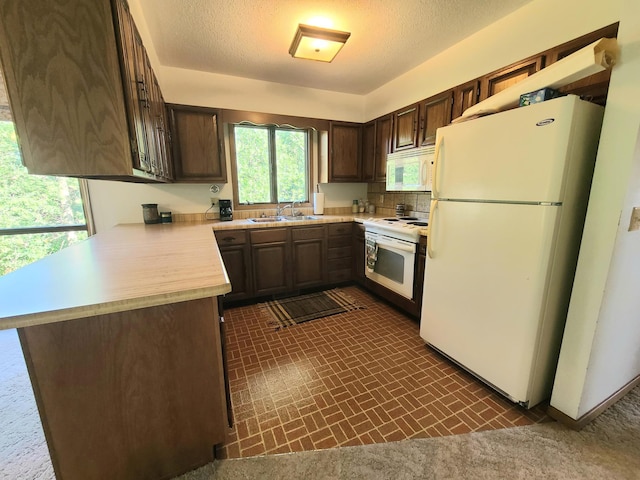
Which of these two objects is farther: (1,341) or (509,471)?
(1,341)

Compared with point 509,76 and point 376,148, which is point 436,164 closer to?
point 509,76

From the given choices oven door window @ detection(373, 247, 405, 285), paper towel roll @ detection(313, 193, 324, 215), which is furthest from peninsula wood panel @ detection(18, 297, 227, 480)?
paper towel roll @ detection(313, 193, 324, 215)

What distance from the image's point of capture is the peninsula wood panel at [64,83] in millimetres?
1059

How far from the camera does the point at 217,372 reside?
1.17 metres

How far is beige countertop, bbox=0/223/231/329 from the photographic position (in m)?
0.85

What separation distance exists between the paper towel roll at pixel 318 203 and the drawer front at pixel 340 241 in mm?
590

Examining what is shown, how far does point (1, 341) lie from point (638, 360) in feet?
15.9

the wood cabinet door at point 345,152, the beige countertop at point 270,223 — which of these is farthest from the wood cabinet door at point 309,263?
the wood cabinet door at point 345,152

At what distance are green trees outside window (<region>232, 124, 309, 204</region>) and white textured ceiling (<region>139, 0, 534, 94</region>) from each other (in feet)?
2.24

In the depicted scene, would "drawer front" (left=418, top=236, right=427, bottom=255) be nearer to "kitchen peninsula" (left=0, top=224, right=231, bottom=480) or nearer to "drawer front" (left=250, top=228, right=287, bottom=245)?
"drawer front" (left=250, top=228, right=287, bottom=245)

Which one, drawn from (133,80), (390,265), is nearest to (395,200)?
(390,265)

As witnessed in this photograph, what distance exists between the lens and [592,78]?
1.55 metres

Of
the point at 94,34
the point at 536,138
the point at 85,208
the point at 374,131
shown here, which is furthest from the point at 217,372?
the point at 374,131

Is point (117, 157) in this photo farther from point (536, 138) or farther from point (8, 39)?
point (536, 138)
